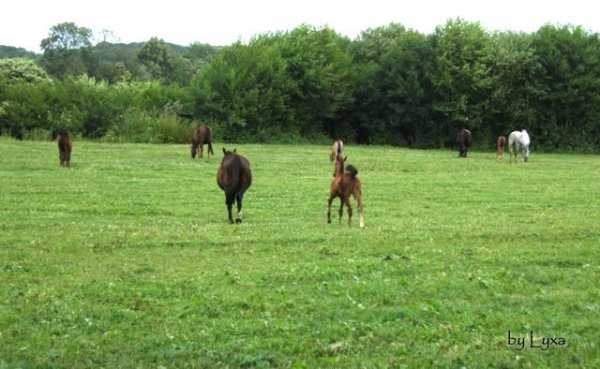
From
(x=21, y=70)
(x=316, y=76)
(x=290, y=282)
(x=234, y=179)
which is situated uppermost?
(x=316, y=76)

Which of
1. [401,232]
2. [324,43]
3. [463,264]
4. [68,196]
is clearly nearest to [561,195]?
[401,232]

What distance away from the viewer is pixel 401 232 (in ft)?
47.1

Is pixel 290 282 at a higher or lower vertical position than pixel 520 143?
lower

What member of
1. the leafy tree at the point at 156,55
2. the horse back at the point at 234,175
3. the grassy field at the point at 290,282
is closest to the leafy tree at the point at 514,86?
the grassy field at the point at 290,282

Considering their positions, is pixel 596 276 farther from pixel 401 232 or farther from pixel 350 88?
pixel 350 88

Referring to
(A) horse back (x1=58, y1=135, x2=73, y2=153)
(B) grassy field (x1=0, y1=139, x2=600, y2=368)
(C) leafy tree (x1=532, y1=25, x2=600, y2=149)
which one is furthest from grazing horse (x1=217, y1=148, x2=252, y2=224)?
(C) leafy tree (x1=532, y1=25, x2=600, y2=149)

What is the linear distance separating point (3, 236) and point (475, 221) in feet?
34.0

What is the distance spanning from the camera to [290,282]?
31.6 feet

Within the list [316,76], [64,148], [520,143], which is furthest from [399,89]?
[64,148]

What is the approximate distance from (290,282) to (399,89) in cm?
4986

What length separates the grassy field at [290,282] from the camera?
22.7 feet

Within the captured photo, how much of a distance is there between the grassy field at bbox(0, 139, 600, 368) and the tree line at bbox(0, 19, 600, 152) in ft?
113

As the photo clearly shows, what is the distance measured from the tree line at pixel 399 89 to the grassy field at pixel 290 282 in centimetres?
3443

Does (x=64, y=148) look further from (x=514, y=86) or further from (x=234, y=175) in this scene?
(x=514, y=86)
